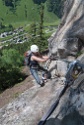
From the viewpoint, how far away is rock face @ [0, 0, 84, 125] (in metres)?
16.6

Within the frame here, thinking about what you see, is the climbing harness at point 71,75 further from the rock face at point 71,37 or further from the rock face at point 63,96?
the rock face at point 71,37

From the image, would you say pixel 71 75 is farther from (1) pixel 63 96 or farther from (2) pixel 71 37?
(2) pixel 71 37

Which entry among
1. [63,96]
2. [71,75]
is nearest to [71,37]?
[63,96]

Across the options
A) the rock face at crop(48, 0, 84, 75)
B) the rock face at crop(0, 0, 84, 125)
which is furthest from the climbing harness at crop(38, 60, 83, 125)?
the rock face at crop(48, 0, 84, 75)

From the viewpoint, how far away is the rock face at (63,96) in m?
16.6

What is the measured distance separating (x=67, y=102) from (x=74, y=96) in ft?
2.56

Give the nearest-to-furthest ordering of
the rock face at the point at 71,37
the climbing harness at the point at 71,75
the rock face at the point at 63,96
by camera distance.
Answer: the rock face at the point at 63,96 → the climbing harness at the point at 71,75 → the rock face at the point at 71,37

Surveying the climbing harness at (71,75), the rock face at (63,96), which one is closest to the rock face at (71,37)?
the rock face at (63,96)

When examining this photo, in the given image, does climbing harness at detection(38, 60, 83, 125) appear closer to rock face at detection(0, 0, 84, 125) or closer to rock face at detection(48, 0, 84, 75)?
rock face at detection(0, 0, 84, 125)

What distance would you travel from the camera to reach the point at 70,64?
57.2 feet

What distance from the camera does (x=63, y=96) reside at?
18.8 meters

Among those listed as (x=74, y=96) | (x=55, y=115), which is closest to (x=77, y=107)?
(x=74, y=96)

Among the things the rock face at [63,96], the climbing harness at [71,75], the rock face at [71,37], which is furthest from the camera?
the rock face at [71,37]

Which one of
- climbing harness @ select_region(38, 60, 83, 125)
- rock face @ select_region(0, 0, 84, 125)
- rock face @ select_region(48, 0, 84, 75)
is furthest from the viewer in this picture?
rock face @ select_region(48, 0, 84, 75)
